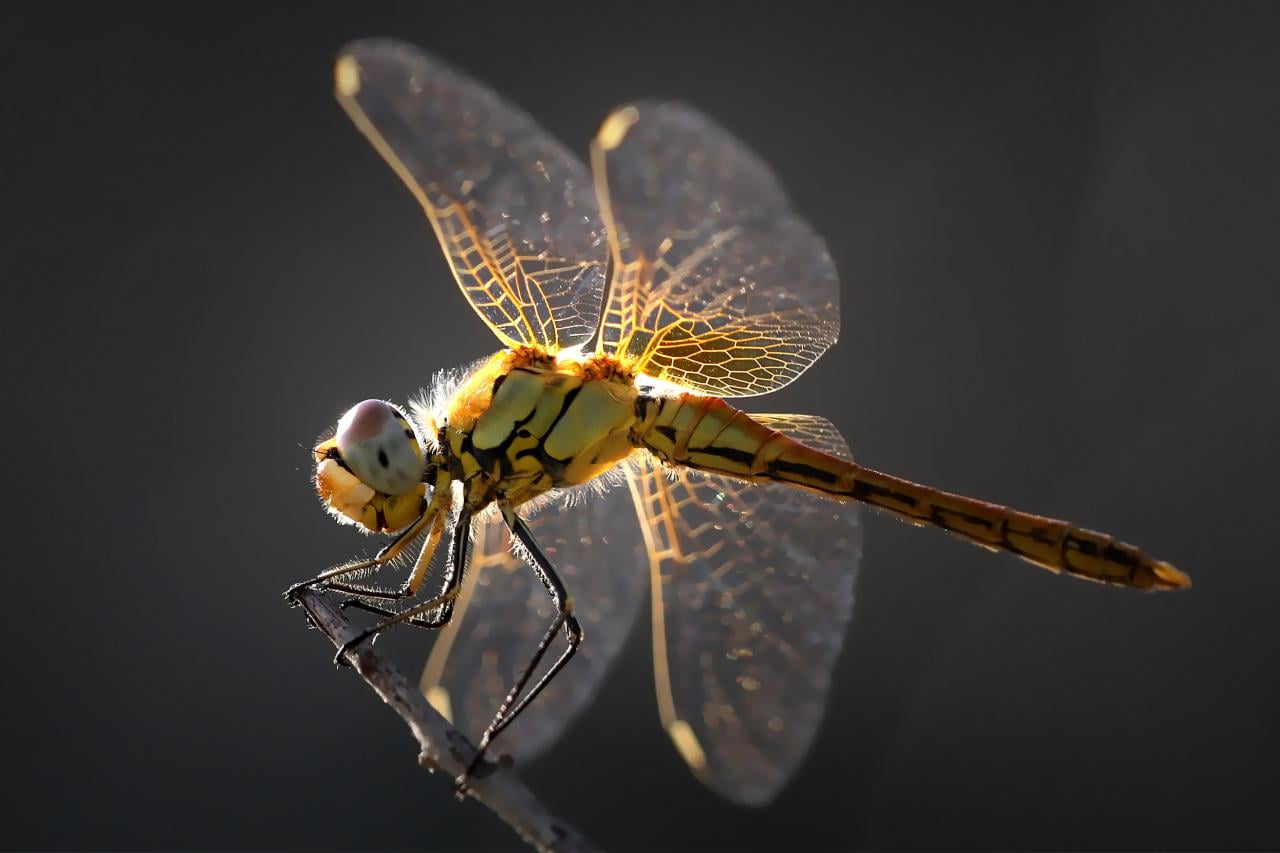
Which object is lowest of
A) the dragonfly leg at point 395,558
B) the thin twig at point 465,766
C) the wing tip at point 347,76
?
the thin twig at point 465,766

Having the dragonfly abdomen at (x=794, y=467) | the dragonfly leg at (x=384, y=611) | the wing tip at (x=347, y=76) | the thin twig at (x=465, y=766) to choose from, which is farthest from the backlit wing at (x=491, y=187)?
the thin twig at (x=465, y=766)

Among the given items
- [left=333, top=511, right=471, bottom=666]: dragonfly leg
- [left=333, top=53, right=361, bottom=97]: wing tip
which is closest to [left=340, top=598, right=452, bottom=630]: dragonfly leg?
[left=333, top=511, right=471, bottom=666]: dragonfly leg

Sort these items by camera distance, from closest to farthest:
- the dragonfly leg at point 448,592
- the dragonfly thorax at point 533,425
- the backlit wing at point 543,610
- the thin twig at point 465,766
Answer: the thin twig at point 465,766 → the dragonfly leg at point 448,592 → the dragonfly thorax at point 533,425 → the backlit wing at point 543,610

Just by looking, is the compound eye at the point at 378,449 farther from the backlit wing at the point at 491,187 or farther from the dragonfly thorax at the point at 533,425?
the backlit wing at the point at 491,187

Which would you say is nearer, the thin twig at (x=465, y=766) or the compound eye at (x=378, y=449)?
the thin twig at (x=465, y=766)

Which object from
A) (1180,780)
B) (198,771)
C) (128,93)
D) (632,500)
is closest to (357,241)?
(128,93)

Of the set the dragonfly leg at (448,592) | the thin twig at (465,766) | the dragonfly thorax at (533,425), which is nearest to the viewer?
the thin twig at (465,766)

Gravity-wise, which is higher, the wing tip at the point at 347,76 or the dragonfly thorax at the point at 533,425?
the wing tip at the point at 347,76
